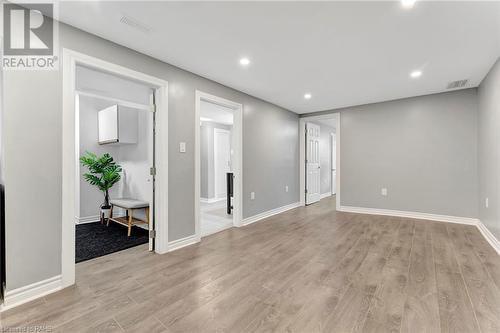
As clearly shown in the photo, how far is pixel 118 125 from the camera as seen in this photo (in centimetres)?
394

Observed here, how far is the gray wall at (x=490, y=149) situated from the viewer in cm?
271

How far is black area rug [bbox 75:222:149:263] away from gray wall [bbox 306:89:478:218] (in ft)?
13.7

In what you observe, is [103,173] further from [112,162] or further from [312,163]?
[312,163]

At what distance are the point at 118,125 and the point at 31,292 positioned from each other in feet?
9.27


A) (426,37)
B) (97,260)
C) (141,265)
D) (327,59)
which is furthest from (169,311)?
(426,37)

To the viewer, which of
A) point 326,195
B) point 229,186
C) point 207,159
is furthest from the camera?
point 326,195

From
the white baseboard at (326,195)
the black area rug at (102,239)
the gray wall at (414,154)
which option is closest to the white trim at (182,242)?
the black area rug at (102,239)

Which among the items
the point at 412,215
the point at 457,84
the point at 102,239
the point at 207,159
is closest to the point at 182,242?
the point at 102,239

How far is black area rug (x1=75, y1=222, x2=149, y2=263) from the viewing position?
2.76m

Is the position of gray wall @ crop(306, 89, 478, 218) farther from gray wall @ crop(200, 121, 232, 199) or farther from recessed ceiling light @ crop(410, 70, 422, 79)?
gray wall @ crop(200, 121, 232, 199)

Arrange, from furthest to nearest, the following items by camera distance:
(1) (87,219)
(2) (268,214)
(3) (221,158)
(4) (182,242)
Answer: (3) (221,158), (2) (268,214), (1) (87,219), (4) (182,242)

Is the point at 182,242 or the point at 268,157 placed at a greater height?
the point at 268,157

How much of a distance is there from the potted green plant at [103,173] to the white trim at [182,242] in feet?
6.81

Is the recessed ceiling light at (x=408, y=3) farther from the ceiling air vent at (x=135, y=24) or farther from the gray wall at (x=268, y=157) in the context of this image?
the gray wall at (x=268, y=157)
